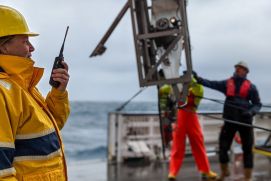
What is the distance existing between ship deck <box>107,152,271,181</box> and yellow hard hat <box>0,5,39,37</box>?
5.36 m

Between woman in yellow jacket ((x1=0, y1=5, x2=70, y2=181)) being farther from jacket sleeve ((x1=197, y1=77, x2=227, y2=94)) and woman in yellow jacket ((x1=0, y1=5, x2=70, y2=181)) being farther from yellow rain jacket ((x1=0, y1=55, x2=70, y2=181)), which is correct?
jacket sleeve ((x1=197, y1=77, x2=227, y2=94))

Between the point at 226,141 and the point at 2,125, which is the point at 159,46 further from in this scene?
the point at 2,125

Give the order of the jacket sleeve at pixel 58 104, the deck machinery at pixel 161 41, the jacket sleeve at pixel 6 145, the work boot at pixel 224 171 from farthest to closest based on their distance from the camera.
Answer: the work boot at pixel 224 171
the deck machinery at pixel 161 41
the jacket sleeve at pixel 58 104
the jacket sleeve at pixel 6 145

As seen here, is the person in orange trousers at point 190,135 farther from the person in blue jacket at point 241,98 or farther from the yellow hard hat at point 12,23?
the yellow hard hat at point 12,23

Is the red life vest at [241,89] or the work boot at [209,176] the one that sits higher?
the red life vest at [241,89]

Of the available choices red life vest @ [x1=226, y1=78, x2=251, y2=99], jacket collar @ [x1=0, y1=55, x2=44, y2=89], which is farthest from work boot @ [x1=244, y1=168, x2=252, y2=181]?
jacket collar @ [x1=0, y1=55, x2=44, y2=89]

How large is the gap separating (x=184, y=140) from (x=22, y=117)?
17.0ft

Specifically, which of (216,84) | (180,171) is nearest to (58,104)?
(216,84)

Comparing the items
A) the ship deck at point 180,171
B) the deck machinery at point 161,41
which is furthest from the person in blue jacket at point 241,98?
the deck machinery at point 161,41

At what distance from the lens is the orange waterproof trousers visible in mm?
7125

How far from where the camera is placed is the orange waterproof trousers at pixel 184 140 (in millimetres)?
A: 7125

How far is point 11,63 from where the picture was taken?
231 centimetres

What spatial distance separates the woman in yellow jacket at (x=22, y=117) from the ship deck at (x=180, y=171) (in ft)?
17.1

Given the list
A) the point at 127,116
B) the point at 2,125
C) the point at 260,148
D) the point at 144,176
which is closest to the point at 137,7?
the point at 260,148
